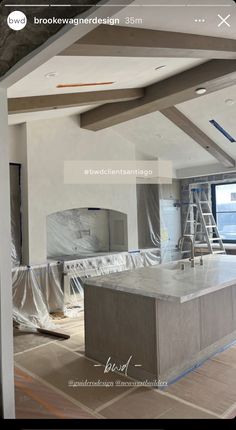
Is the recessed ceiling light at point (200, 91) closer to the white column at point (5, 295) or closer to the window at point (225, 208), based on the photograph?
the white column at point (5, 295)

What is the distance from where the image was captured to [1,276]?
1.81 m

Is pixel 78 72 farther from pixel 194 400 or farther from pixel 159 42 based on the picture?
pixel 194 400

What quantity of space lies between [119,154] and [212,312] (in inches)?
138

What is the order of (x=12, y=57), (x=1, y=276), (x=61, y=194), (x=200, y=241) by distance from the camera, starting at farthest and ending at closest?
(x=200, y=241)
(x=61, y=194)
(x=1, y=276)
(x=12, y=57)

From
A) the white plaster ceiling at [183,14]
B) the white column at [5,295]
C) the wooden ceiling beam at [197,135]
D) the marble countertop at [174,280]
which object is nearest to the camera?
the white column at [5,295]

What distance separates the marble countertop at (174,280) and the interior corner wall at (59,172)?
1853 mm

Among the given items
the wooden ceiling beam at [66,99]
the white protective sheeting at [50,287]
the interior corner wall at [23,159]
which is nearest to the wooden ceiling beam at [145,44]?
the wooden ceiling beam at [66,99]

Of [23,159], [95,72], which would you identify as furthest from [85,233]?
[95,72]

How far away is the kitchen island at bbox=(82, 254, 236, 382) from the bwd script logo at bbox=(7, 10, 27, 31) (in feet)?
6.32

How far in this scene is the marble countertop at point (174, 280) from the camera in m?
2.41

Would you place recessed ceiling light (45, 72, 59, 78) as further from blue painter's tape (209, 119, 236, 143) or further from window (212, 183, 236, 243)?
window (212, 183, 236, 243)

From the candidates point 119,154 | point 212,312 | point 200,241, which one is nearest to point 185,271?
point 212,312

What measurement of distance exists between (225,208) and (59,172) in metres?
3.64

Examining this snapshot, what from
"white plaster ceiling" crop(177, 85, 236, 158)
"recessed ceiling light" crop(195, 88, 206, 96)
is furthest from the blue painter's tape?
"recessed ceiling light" crop(195, 88, 206, 96)
